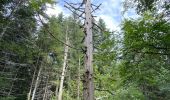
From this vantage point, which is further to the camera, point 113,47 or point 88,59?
point 113,47

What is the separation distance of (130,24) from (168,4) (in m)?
1.30

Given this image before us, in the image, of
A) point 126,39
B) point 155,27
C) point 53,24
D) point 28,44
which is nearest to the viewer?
point 155,27

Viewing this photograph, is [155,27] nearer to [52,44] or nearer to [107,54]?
[107,54]

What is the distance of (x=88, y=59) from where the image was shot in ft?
18.0

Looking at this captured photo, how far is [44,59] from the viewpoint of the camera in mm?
27094

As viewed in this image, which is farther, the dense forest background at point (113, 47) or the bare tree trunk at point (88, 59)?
the dense forest background at point (113, 47)

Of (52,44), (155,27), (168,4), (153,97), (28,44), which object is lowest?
(153,97)

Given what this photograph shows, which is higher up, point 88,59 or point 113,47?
point 113,47

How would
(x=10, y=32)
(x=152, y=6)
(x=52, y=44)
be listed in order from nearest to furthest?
(x=152, y=6), (x=10, y=32), (x=52, y=44)

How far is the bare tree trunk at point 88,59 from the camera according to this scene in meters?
5.01

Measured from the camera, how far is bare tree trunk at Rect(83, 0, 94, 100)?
501 centimetres

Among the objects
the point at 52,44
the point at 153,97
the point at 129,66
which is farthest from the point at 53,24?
the point at 129,66

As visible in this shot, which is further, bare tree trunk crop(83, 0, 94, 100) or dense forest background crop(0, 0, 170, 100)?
dense forest background crop(0, 0, 170, 100)

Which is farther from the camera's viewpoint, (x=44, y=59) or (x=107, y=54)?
(x=44, y=59)
